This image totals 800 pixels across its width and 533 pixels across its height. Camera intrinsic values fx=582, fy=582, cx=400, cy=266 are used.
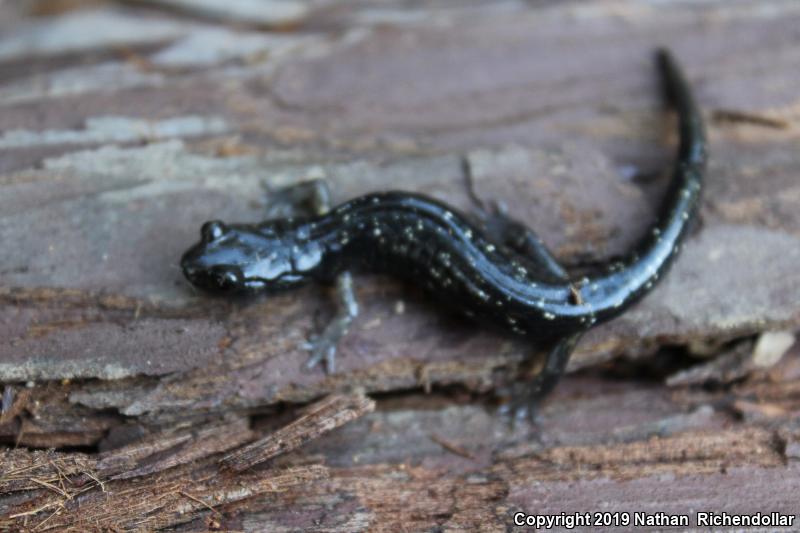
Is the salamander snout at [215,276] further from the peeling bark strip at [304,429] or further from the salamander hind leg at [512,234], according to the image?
the salamander hind leg at [512,234]

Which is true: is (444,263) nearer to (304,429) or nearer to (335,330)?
(335,330)

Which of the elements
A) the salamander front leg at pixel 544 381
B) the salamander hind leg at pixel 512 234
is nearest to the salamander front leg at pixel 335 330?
the salamander hind leg at pixel 512 234

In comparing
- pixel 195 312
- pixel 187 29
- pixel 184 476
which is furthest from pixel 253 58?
pixel 184 476

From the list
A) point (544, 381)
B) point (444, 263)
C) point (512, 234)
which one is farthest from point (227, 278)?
point (544, 381)

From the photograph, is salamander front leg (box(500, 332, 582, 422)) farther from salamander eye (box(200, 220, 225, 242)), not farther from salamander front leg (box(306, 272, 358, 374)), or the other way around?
salamander eye (box(200, 220, 225, 242))

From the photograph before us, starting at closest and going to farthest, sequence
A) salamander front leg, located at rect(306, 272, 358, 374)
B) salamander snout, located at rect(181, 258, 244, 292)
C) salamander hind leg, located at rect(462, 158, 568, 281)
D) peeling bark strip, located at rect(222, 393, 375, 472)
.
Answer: peeling bark strip, located at rect(222, 393, 375, 472), salamander snout, located at rect(181, 258, 244, 292), salamander front leg, located at rect(306, 272, 358, 374), salamander hind leg, located at rect(462, 158, 568, 281)

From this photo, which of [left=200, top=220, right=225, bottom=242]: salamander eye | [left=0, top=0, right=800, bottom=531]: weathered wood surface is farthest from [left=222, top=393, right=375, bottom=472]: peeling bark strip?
[left=200, top=220, right=225, bottom=242]: salamander eye

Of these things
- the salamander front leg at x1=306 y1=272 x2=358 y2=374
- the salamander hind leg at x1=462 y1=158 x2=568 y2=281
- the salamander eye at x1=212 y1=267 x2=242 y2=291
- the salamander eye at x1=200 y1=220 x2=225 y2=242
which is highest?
the salamander hind leg at x1=462 y1=158 x2=568 y2=281

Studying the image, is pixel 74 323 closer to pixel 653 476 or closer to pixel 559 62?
pixel 653 476
